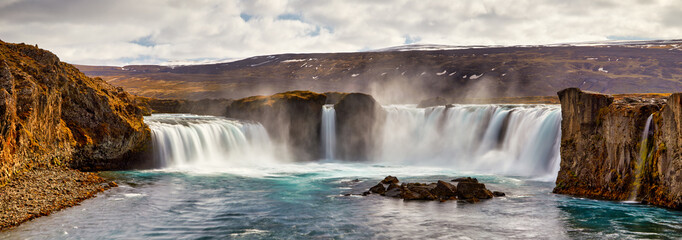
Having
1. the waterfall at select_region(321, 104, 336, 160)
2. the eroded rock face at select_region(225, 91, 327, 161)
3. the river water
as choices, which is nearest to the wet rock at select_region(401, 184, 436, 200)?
the river water

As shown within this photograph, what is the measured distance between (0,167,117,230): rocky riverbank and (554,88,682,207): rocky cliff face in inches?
959

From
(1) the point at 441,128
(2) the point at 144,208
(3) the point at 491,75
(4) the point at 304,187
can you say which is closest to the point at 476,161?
(1) the point at 441,128

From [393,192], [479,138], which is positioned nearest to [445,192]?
[393,192]

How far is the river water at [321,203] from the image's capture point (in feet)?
59.9

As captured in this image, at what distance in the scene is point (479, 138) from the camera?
47094 millimetres

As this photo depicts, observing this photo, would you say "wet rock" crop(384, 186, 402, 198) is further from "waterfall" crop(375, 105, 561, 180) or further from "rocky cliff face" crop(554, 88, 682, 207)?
"waterfall" crop(375, 105, 561, 180)

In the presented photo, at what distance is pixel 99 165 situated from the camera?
32031 millimetres

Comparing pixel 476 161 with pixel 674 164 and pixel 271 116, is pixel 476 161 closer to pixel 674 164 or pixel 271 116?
pixel 271 116

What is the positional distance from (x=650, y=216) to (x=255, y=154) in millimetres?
35298

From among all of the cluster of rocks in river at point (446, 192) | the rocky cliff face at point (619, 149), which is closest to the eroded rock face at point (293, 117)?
the cluster of rocks in river at point (446, 192)

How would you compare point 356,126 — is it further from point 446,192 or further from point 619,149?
point 619,149

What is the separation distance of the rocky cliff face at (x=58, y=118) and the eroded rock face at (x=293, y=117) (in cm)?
1572

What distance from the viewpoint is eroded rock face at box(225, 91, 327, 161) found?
168 feet

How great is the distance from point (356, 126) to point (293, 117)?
726 cm
